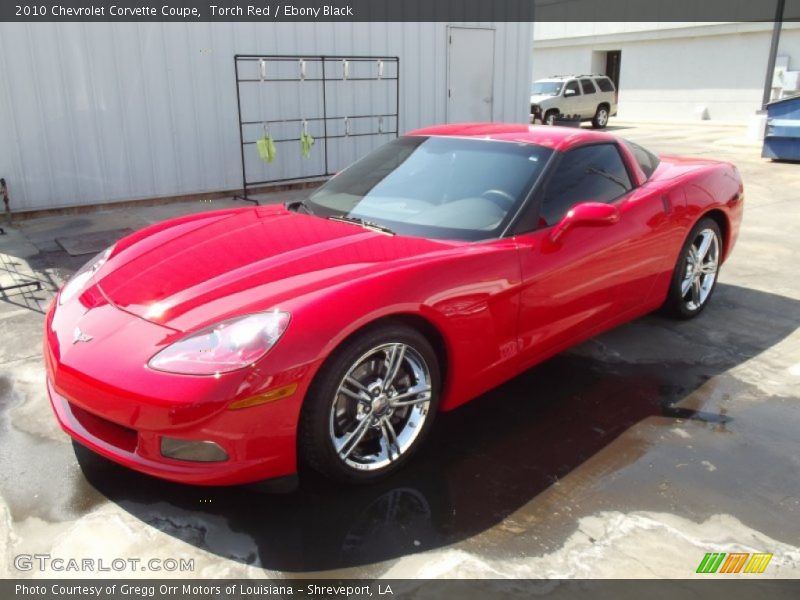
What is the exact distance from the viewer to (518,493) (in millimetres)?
2875

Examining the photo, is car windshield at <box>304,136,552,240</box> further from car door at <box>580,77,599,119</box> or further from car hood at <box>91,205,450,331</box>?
car door at <box>580,77,599,119</box>

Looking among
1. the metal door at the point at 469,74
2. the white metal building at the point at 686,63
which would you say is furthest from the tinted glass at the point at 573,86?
the metal door at the point at 469,74

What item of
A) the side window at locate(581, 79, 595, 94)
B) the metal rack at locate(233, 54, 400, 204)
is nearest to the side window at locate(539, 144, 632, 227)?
the metal rack at locate(233, 54, 400, 204)

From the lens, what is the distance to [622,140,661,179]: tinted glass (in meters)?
4.48

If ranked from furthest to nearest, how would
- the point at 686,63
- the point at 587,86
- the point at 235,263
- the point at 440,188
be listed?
1. the point at 686,63
2. the point at 587,86
3. the point at 440,188
4. the point at 235,263

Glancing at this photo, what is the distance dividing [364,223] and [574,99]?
19727mm

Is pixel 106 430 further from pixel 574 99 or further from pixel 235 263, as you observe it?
pixel 574 99

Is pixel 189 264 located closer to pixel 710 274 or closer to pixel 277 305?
pixel 277 305

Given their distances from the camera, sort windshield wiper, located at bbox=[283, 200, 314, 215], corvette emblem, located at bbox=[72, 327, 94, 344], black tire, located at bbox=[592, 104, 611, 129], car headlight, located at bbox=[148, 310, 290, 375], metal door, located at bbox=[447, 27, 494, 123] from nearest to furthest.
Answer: car headlight, located at bbox=[148, 310, 290, 375], corvette emblem, located at bbox=[72, 327, 94, 344], windshield wiper, located at bbox=[283, 200, 314, 215], metal door, located at bbox=[447, 27, 494, 123], black tire, located at bbox=[592, 104, 611, 129]

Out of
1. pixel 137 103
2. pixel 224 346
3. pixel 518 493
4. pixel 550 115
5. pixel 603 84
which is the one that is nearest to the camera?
pixel 224 346

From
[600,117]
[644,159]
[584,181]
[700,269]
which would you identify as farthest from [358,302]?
[600,117]

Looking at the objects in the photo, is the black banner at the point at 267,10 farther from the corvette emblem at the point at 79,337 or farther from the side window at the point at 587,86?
the side window at the point at 587,86

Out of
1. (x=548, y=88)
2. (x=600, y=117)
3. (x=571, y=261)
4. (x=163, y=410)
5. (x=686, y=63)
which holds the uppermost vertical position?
(x=686, y=63)

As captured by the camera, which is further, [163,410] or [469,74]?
[469,74]
